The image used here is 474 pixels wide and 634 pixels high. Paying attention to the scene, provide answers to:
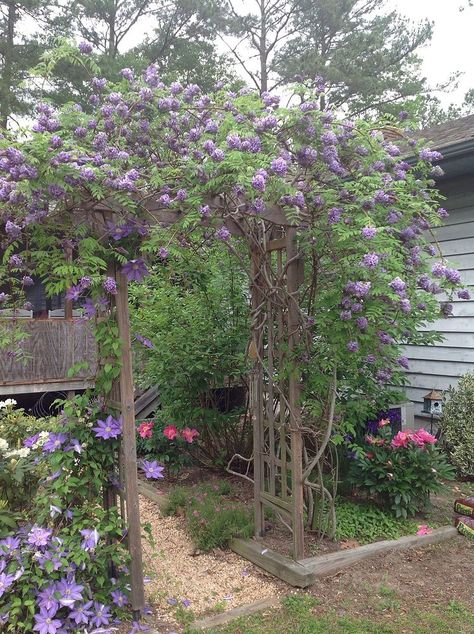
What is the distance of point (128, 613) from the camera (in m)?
2.91

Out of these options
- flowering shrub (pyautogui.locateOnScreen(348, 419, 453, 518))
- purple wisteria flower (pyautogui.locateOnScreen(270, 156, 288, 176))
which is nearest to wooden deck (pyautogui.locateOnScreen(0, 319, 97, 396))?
flowering shrub (pyautogui.locateOnScreen(348, 419, 453, 518))

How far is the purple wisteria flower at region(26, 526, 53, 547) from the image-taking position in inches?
103

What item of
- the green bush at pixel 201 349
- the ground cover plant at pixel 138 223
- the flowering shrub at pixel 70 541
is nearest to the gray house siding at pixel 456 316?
the green bush at pixel 201 349

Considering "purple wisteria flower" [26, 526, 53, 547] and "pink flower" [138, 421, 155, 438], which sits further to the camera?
"pink flower" [138, 421, 155, 438]

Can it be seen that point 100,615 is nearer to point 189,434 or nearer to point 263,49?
point 189,434

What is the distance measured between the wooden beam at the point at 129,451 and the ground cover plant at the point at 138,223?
5cm

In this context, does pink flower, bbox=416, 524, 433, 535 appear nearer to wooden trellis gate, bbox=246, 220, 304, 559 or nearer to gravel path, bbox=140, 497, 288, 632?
wooden trellis gate, bbox=246, 220, 304, 559

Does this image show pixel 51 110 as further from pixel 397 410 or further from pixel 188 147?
pixel 397 410

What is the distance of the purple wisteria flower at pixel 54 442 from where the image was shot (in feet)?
9.40

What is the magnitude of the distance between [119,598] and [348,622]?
3.79 ft

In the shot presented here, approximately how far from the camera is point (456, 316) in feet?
19.0

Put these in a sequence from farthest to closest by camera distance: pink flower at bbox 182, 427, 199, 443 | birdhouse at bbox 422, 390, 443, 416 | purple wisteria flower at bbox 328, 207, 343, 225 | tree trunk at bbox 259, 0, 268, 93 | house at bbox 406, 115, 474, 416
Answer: tree trunk at bbox 259, 0, 268, 93
birdhouse at bbox 422, 390, 443, 416
house at bbox 406, 115, 474, 416
pink flower at bbox 182, 427, 199, 443
purple wisteria flower at bbox 328, 207, 343, 225

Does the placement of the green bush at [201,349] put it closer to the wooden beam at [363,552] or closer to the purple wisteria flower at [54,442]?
the wooden beam at [363,552]

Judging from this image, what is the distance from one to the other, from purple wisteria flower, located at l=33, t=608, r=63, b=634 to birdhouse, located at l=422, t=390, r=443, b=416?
4344mm
